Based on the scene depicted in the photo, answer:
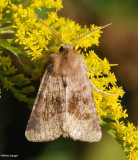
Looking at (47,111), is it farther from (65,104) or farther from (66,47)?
(66,47)

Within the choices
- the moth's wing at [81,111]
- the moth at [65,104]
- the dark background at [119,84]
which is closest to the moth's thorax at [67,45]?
the moth at [65,104]

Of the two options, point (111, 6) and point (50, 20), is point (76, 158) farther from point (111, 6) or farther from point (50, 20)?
point (111, 6)

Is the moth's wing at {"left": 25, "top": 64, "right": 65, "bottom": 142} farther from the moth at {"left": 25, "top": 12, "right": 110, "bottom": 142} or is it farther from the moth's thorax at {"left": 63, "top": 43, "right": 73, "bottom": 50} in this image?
the moth's thorax at {"left": 63, "top": 43, "right": 73, "bottom": 50}

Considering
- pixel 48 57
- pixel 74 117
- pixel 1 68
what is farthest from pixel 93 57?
pixel 1 68

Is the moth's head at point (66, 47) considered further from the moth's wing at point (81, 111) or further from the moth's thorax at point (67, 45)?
the moth's wing at point (81, 111)

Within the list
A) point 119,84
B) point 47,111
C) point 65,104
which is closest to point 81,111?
point 65,104

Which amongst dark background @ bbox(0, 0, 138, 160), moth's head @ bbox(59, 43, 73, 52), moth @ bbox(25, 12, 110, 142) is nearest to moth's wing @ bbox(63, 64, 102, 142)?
moth @ bbox(25, 12, 110, 142)

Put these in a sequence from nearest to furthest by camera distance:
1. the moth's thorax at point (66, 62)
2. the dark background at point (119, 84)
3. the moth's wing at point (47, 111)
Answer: the moth's wing at point (47, 111)
the moth's thorax at point (66, 62)
the dark background at point (119, 84)
